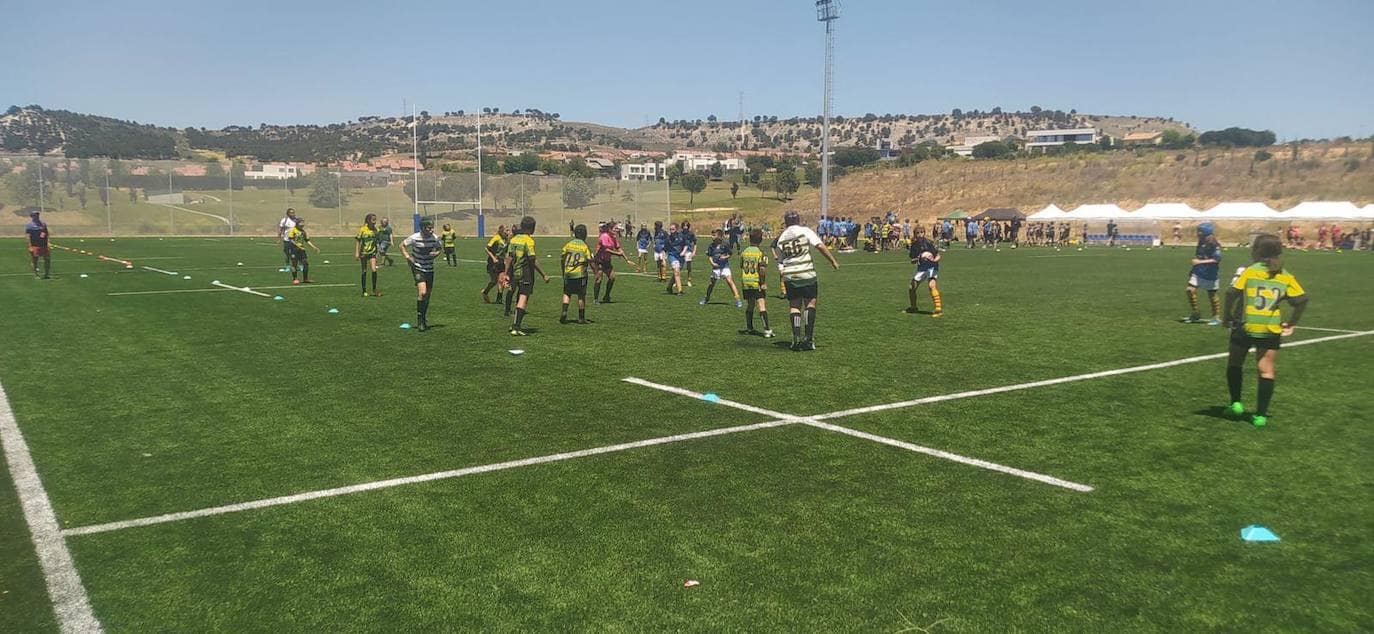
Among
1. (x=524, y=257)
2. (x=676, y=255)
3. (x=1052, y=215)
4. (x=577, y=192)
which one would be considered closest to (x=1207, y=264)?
(x=676, y=255)

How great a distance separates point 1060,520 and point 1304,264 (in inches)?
1542

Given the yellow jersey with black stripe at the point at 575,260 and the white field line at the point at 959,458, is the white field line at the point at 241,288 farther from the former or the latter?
the white field line at the point at 959,458

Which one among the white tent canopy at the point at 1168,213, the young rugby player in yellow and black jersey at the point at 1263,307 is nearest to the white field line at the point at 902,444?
the young rugby player in yellow and black jersey at the point at 1263,307

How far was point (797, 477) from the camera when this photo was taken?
679 centimetres

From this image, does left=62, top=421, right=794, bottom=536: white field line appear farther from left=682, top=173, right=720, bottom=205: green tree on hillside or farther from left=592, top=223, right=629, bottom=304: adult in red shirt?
left=682, top=173, right=720, bottom=205: green tree on hillside

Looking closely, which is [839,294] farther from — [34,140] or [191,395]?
[34,140]

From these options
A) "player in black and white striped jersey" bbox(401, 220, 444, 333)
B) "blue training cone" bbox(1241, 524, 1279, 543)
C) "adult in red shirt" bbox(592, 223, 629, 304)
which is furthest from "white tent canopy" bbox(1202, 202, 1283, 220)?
"blue training cone" bbox(1241, 524, 1279, 543)

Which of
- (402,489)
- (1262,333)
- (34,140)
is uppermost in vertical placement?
(34,140)

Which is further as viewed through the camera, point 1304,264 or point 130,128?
point 130,128

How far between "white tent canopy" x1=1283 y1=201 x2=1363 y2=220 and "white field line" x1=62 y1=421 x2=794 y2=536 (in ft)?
191

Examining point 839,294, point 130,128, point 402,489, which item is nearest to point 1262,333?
point 402,489

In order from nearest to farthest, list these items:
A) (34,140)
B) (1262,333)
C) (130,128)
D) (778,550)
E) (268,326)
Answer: (778,550), (1262,333), (268,326), (34,140), (130,128)

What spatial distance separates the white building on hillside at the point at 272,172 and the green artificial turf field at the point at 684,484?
49.5m

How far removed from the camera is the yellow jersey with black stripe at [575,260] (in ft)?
50.5
